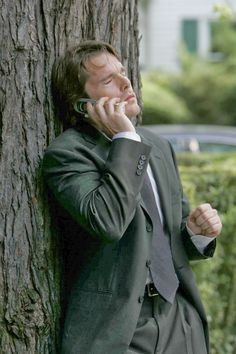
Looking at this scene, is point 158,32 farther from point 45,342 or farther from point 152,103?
point 45,342

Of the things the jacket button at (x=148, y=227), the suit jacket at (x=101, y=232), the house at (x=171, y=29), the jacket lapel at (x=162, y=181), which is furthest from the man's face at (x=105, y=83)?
the house at (x=171, y=29)

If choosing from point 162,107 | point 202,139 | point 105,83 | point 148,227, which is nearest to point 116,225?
point 148,227

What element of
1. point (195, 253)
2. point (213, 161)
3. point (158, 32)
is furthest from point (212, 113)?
point (195, 253)

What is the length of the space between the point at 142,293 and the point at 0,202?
0.66 metres

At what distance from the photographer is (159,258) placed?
426cm

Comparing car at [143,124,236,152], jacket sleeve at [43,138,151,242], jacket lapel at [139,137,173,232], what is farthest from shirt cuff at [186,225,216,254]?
car at [143,124,236,152]

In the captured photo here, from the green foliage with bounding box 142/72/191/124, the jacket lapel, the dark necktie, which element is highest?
the jacket lapel

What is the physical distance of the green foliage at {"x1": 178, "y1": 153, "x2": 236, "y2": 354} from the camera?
23.9 feet

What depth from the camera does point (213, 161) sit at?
8859mm

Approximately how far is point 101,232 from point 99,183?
19 centimetres

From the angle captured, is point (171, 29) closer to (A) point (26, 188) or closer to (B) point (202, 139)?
(B) point (202, 139)

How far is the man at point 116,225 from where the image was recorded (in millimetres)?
3996

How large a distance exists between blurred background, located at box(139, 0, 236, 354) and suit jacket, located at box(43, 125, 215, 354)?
134 centimetres

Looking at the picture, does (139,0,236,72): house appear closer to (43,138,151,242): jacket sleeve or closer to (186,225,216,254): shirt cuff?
(186,225,216,254): shirt cuff
